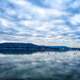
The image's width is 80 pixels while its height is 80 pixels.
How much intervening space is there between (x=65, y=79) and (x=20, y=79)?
15.8ft

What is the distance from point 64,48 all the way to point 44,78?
109 meters

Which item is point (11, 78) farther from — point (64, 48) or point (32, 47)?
point (32, 47)

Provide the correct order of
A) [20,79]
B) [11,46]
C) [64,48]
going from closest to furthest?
[20,79]
[64,48]
[11,46]

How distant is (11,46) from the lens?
474 ft

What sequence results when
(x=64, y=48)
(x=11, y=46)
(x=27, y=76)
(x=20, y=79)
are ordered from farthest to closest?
(x=11, y=46) → (x=64, y=48) → (x=27, y=76) → (x=20, y=79)

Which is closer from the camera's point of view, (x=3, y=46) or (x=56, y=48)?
(x=56, y=48)

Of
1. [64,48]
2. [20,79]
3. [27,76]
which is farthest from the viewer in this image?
[64,48]

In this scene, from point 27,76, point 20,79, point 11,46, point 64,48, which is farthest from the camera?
point 11,46

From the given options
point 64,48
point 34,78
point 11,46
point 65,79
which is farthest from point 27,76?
point 11,46

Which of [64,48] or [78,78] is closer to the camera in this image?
[78,78]

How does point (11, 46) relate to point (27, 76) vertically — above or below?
above

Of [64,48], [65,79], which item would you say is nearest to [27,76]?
[65,79]

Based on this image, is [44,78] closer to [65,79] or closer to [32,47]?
[65,79]

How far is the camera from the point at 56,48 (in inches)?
5428
